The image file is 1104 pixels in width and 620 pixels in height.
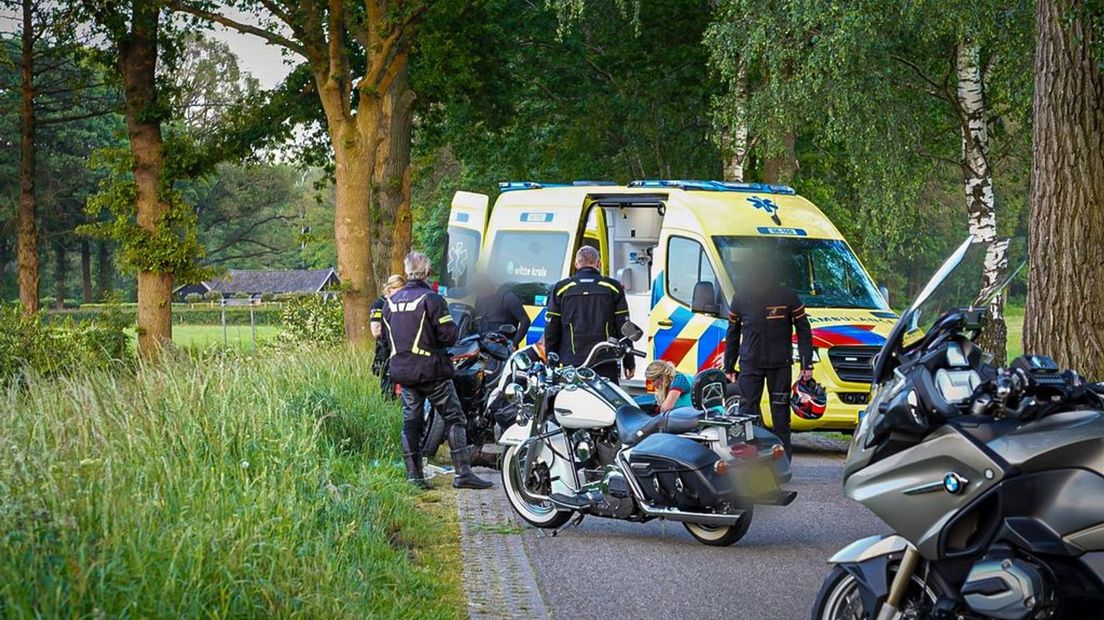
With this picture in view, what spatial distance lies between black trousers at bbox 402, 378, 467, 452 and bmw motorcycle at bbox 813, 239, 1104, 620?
22.2 feet

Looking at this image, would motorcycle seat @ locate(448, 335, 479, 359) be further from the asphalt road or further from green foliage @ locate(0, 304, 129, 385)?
green foliage @ locate(0, 304, 129, 385)

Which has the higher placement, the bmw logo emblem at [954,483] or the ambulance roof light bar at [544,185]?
the ambulance roof light bar at [544,185]

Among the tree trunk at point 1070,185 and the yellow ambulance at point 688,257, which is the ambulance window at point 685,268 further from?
the tree trunk at point 1070,185

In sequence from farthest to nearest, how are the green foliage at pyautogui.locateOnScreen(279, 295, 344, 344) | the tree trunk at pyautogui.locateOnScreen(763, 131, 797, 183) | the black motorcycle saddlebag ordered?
the green foliage at pyautogui.locateOnScreen(279, 295, 344, 344) → the tree trunk at pyautogui.locateOnScreen(763, 131, 797, 183) → the black motorcycle saddlebag

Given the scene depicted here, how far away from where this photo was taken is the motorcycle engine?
5.00 m

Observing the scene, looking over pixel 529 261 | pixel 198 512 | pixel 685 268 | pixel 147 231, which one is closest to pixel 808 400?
pixel 685 268

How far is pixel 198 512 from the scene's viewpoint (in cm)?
706

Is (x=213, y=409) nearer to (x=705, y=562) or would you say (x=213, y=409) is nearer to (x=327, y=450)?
(x=327, y=450)

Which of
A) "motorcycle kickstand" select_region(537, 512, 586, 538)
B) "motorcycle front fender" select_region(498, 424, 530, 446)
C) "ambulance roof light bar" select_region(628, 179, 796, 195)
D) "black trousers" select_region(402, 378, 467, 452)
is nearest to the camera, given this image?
"motorcycle kickstand" select_region(537, 512, 586, 538)

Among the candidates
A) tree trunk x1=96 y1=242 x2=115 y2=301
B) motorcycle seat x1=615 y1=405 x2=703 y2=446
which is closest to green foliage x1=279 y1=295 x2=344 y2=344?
motorcycle seat x1=615 y1=405 x2=703 y2=446

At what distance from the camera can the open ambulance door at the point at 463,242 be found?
19.3 m

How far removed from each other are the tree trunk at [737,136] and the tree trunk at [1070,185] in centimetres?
1104

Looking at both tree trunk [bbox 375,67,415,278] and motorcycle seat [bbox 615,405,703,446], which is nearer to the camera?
motorcycle seat [bbox 615,405,703,446]

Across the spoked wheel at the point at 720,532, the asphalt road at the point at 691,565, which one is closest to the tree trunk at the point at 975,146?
the asphalt road at the point at 691,565
